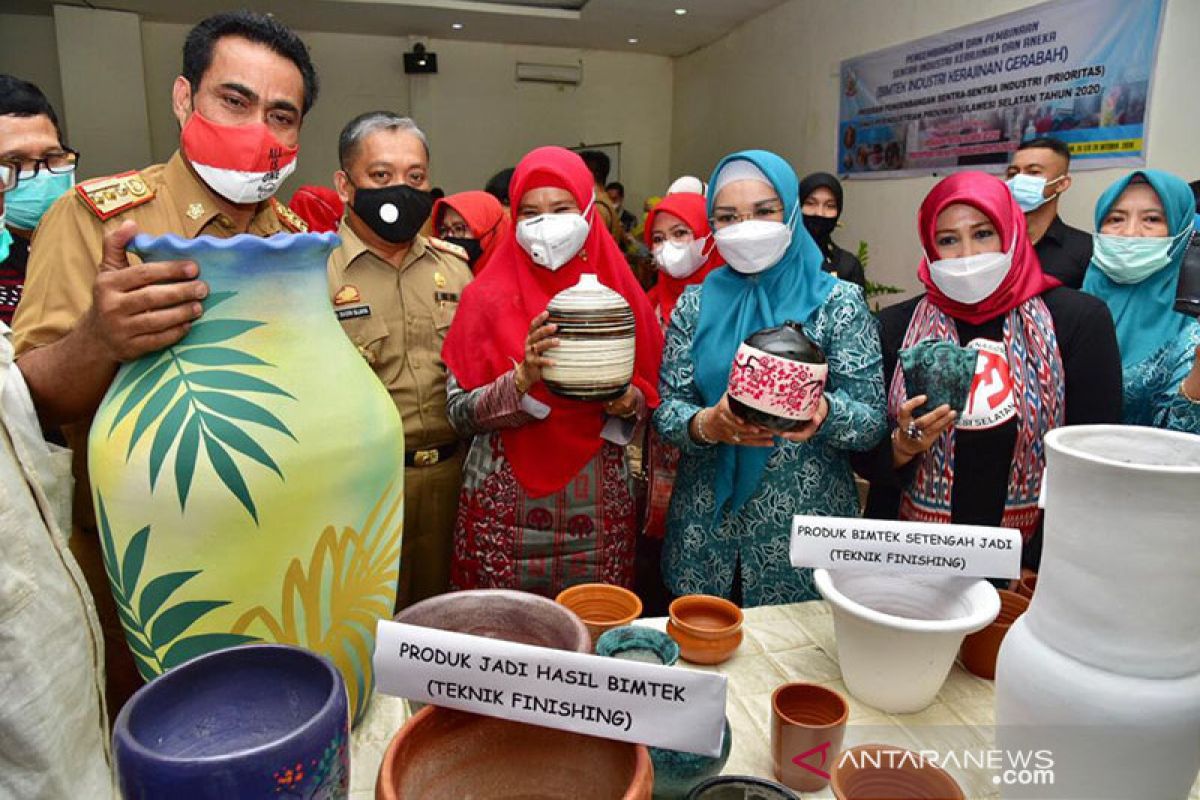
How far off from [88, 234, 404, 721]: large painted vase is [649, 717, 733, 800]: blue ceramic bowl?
16.3 inches

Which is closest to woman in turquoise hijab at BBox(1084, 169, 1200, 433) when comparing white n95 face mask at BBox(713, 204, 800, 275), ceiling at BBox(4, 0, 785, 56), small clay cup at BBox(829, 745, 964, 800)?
white n95 face mask at BBox(713, 204, 800, 275)

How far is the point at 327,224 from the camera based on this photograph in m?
3.13

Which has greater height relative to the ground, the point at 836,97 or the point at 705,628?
the point at 836,97

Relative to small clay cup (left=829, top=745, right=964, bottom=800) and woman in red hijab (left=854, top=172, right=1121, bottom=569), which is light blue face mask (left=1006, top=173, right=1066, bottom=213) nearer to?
woman in red hijab (left=854, top=172, right=1121, bottom=569)

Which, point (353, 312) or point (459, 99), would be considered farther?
point (459, 99)

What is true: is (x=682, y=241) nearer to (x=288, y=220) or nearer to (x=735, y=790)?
(x=288, y=220)

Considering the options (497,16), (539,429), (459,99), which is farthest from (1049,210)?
(459,99)

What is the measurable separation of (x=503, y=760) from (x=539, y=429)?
3.61 ft

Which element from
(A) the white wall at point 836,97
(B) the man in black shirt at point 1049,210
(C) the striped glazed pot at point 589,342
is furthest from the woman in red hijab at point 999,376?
(A) the white wall at point 836,97

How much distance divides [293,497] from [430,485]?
3.99 ft

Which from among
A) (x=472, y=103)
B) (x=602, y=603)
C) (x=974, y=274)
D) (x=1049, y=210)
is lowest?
(x=602, y=603)

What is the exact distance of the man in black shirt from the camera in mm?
2918

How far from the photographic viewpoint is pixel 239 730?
0.72 meters

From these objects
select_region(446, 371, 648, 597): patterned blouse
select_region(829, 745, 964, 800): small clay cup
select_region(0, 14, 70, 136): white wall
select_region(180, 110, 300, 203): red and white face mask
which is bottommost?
select_region(446, 371, 648, 597): patterned blouse
